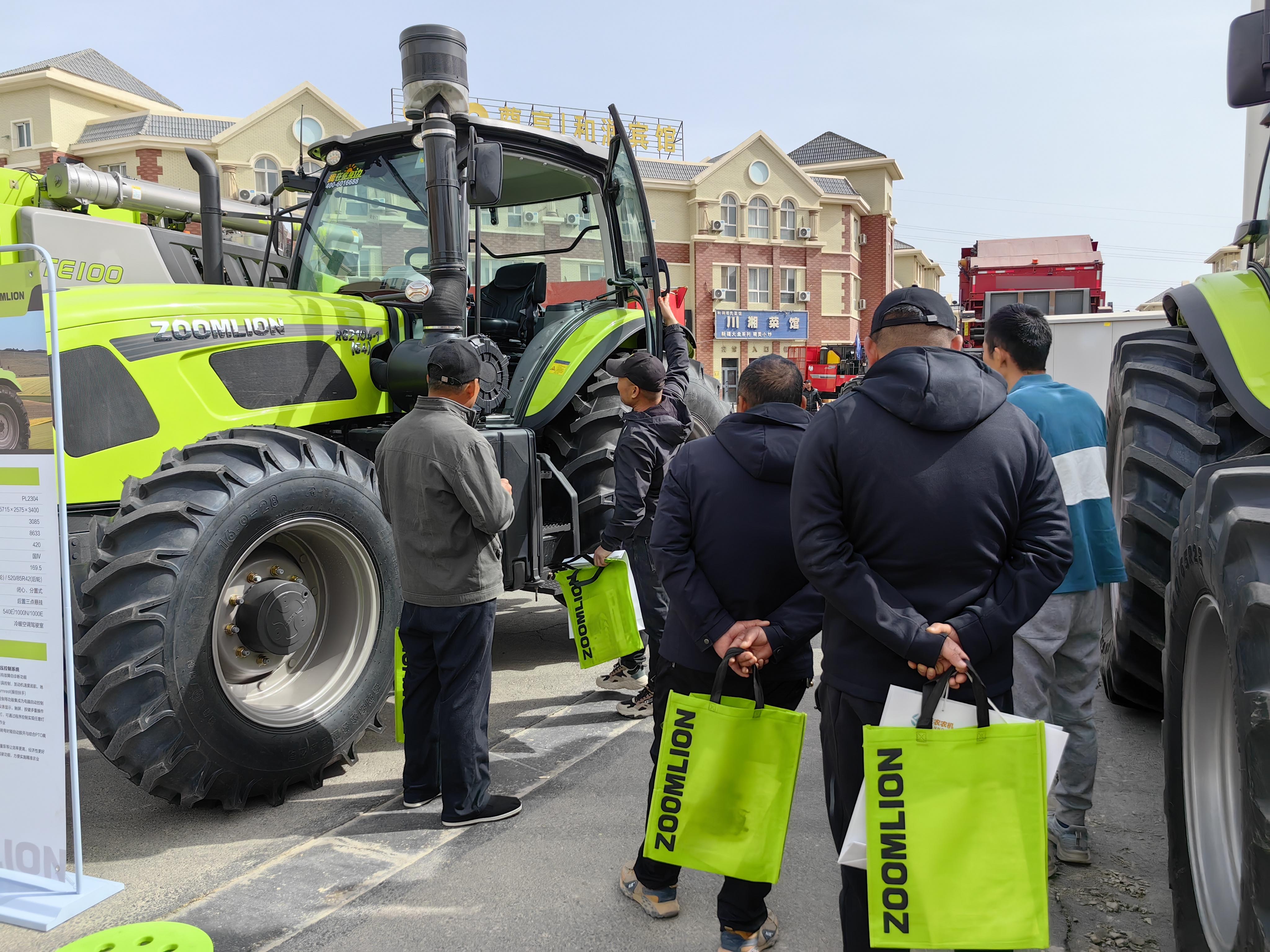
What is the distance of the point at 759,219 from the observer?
1588 inches

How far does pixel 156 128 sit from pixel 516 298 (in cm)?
3145

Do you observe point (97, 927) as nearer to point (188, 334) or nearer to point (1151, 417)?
point (188, 334)

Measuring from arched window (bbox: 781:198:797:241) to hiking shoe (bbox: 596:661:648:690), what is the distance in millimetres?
37990

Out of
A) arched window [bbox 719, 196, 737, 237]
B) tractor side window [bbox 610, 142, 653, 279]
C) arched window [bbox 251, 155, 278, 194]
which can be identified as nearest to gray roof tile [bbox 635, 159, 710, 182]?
arched window [bbox 719, 196, 737, 237]

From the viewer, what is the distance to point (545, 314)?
5805mm

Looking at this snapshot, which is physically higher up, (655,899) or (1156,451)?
(1156,451)

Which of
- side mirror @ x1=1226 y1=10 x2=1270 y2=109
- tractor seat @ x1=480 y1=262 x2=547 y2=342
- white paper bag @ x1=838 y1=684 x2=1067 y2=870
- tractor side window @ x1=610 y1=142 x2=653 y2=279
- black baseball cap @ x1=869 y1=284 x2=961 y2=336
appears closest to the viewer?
white paper bag @ x1=838 y1=684 x2=1067 y2=870

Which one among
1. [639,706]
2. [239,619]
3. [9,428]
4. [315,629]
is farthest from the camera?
[639,706]

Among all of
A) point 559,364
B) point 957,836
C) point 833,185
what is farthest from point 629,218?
point 833,185

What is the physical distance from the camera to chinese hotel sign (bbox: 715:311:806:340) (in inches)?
1533

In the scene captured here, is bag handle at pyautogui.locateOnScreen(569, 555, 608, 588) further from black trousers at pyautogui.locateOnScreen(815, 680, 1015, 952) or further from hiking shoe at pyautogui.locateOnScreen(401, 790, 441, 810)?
black trousers at pyautogui.locateOnScreen(815, 680, 1015, 952)

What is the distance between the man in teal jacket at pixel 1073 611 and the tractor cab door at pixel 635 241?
119 inches

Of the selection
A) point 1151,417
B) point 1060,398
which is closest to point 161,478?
point 1060,398

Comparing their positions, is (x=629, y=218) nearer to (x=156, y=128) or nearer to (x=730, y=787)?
(x=730, y=787)
